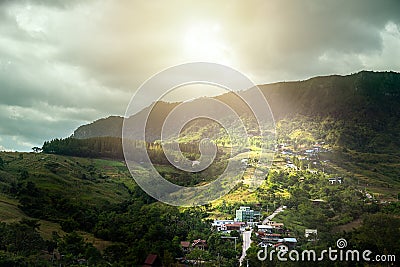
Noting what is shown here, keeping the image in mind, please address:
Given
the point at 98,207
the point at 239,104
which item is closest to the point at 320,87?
the point at 239,104

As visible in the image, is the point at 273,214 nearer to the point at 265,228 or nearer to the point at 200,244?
the point at 265,228

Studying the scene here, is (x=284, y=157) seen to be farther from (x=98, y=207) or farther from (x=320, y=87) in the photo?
(x=320, y=87)

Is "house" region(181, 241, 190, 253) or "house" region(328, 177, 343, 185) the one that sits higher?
"house" region(328, 177, 343, 185)

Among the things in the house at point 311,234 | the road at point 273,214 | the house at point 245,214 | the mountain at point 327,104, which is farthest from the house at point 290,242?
the mountain at point 327,104

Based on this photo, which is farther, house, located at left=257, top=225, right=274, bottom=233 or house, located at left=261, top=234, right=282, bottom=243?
house, located at left=257, top=225, right=274, bottom=233

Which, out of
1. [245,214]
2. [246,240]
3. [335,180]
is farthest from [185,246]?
[335,180]

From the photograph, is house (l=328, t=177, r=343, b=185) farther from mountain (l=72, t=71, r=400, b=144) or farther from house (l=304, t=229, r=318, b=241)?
mountain (l=72, t=71, r=400, b=144)

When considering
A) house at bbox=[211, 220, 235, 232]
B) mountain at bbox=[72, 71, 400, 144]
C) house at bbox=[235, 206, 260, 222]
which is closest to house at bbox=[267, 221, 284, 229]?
house at bbox=[235, 206, 260, 222]

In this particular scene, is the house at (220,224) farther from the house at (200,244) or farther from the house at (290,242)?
the house at (290,242)
